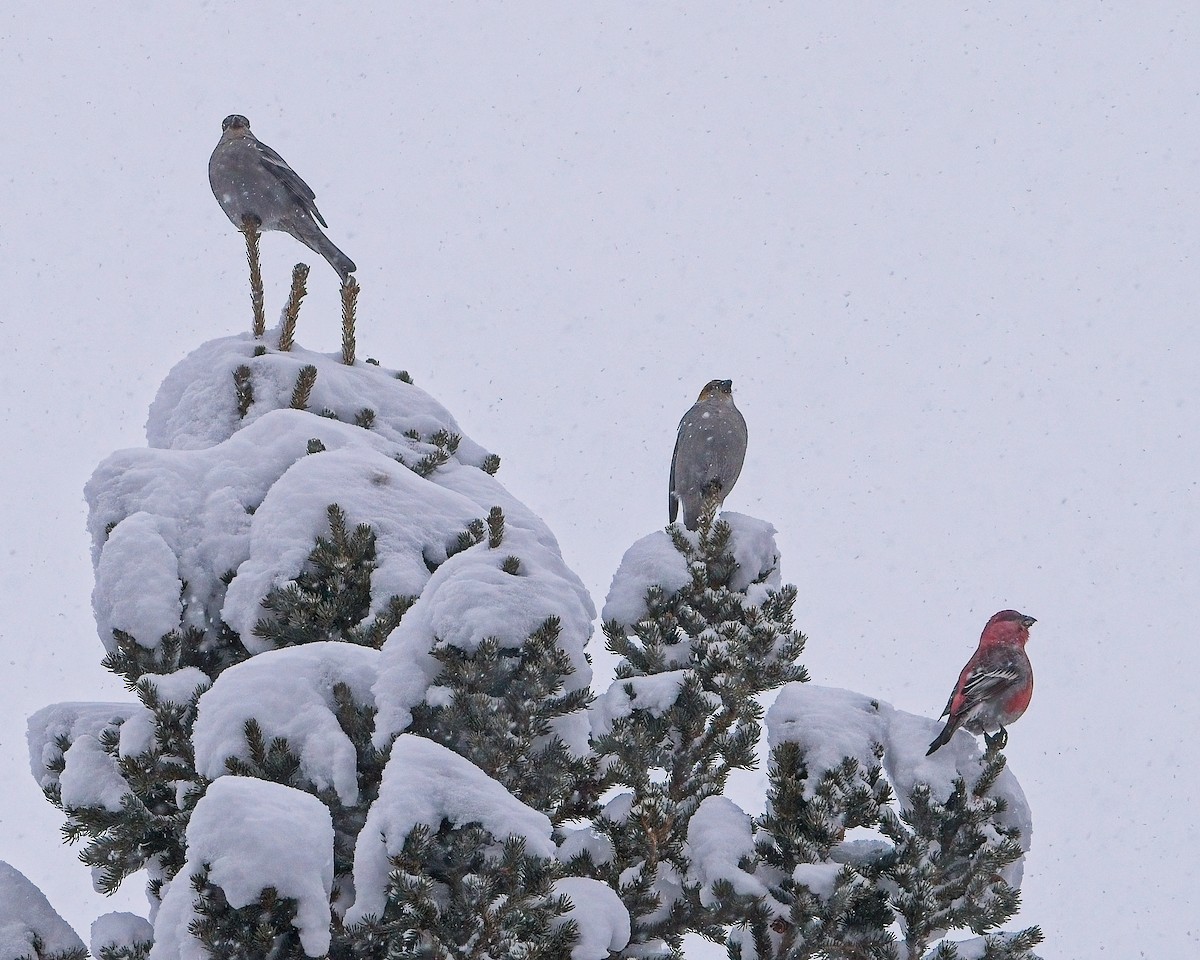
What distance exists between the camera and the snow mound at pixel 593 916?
326 centimetres

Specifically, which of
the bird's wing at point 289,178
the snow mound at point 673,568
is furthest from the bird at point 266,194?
the snow mound at point 673,568

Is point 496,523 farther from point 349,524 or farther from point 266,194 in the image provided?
point 266,194

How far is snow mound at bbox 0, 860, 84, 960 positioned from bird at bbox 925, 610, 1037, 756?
3.14 m

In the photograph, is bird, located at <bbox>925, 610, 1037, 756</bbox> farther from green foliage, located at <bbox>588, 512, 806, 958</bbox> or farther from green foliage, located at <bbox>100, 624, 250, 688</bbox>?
green foliage, located at <bbox>100, 624, 250, 688</bbox>

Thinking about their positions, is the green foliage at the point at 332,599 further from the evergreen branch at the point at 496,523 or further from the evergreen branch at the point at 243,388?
the evergreen branch at the point at 243,388

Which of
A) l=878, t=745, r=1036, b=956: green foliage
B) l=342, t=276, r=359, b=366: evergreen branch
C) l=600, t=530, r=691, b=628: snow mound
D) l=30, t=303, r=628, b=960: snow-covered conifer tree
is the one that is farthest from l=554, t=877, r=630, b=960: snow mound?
l=342, t=276, r=359, b=366: evergreen branch

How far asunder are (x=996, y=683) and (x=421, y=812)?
2.61m

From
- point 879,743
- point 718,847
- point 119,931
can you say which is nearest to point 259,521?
point 119,931

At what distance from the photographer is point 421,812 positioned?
309 centimetres

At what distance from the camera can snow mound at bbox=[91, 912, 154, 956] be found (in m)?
3.59

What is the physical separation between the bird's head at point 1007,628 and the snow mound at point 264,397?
2.47 meters

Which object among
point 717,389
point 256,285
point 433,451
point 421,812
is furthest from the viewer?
point 717,389

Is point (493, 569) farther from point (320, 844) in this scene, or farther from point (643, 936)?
point (643, 936)

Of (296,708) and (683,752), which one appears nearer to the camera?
(296,708)
